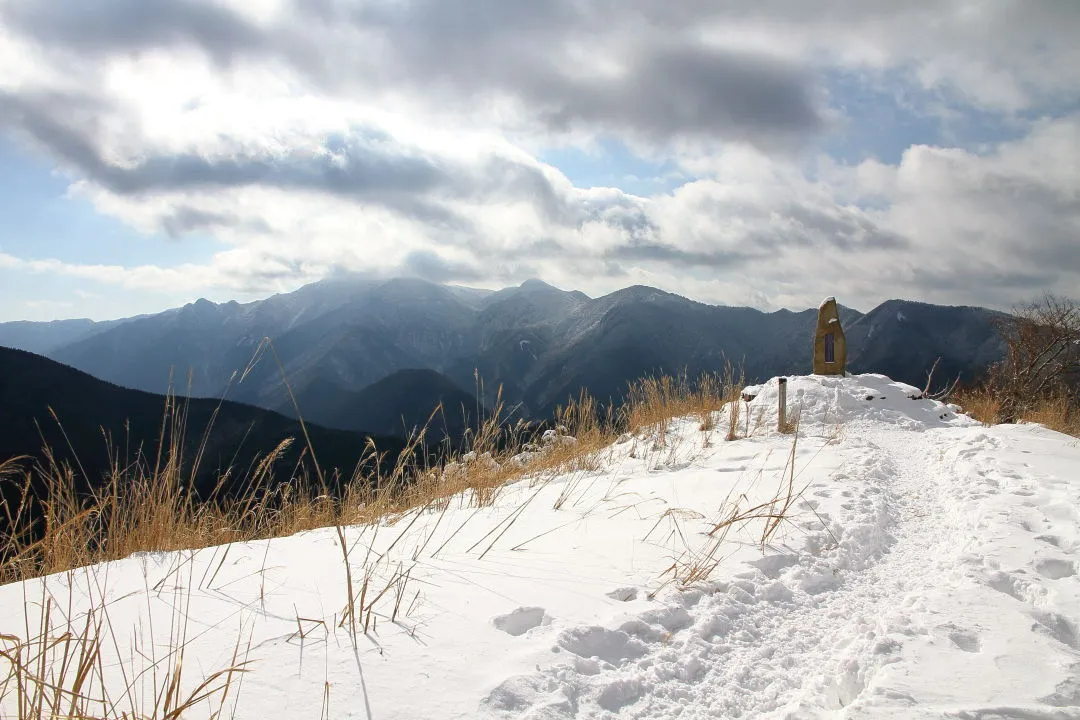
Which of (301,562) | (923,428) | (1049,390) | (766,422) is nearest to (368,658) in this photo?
(301,562)

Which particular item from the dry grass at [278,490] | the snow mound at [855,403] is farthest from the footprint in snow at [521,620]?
the snow mound at [855,403]

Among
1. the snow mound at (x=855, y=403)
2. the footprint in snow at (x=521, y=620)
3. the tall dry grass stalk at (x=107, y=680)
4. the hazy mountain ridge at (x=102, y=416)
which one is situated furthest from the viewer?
the hazy mountain ridge at (x=102, y=416)

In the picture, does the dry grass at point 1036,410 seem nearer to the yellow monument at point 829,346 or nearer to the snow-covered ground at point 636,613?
the yellow monument at point 829,346

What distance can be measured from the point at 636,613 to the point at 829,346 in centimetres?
1226

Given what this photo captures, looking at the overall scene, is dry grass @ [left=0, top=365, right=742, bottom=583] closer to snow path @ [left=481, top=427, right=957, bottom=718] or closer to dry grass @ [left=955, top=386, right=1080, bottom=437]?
snow path @ [left=481, top=427, right=957, bottom=718]

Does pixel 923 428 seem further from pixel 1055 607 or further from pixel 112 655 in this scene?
pixel 112 655

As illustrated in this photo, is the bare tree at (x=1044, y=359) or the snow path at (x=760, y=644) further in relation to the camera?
the bare tree at (x=1044, y=359)

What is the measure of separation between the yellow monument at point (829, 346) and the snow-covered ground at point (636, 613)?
341 inches

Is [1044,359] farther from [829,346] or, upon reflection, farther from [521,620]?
[521,620]

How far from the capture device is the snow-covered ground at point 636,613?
1.69m

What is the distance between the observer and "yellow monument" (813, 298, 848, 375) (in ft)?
40.8

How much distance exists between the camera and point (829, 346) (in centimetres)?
1269

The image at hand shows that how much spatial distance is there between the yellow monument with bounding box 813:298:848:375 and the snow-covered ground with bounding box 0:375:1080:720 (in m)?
8.66

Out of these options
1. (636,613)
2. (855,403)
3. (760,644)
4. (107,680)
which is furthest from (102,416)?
(760,644)
